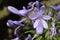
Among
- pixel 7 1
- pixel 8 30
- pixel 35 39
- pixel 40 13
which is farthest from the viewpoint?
pixel 8 30

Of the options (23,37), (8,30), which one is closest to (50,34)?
(23,37)

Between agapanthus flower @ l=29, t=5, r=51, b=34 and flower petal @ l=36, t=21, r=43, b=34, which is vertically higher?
agapanthus flower @ l=29, t=5, r=51, b=34

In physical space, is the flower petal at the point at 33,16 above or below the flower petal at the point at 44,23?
above

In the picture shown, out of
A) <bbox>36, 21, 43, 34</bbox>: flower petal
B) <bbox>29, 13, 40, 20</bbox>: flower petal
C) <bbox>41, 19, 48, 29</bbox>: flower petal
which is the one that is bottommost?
<bbox>36, 21, 43, 34</bbox>: flower petal

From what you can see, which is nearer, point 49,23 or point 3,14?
point 49,23

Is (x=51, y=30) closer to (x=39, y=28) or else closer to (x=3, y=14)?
(x=39, y=28)

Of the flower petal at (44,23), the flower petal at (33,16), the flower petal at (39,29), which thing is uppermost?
the flower petal at (33,16)

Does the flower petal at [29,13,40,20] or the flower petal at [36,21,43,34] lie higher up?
the flower petal at [29,13,40,20]

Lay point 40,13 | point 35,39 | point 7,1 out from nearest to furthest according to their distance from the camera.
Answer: point 40,13, point 35,39, point 7,1
